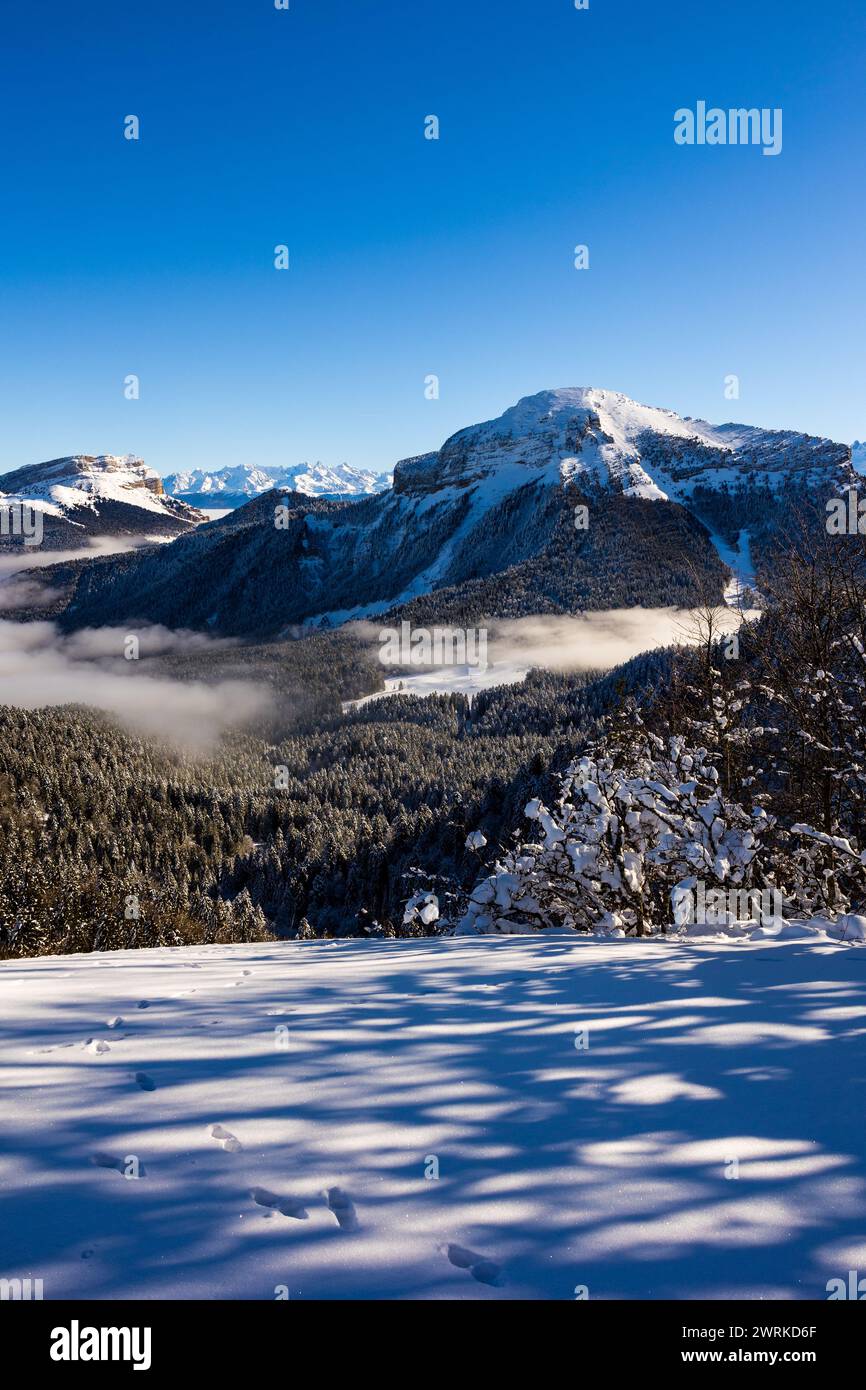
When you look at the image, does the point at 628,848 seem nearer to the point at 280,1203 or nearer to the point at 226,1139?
the point at 226,1139

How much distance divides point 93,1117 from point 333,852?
334 feet

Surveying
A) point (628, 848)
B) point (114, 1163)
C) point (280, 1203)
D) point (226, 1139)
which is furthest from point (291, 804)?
point (280, 1203)

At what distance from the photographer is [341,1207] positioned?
2.71 metres

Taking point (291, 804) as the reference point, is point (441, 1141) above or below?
above

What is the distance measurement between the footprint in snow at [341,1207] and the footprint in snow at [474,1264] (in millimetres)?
392

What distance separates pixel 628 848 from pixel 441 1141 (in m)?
9.40

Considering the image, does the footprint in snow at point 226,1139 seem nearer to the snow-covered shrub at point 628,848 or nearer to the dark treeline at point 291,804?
the snow-covered shrub at point 628,848

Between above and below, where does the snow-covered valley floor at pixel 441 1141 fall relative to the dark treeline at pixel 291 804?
above

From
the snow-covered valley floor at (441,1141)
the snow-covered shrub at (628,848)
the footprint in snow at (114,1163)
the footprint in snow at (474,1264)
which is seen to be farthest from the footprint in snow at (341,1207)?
the snow-covered shrub at (628,848)

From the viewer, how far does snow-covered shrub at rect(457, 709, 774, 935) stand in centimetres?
1002

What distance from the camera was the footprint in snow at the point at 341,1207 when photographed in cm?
262

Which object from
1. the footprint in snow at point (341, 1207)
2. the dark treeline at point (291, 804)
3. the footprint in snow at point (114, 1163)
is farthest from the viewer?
the dark treeline at point (291, 804)
